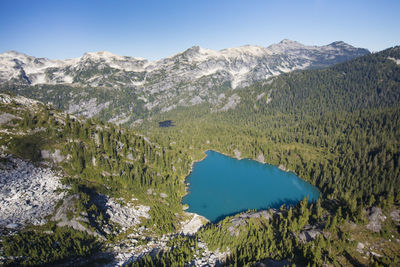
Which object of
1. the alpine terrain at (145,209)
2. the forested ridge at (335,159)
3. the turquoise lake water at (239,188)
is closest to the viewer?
the alpine terrain at (145,209)

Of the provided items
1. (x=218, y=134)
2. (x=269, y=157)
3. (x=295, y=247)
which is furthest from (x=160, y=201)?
(x=218, y=134)

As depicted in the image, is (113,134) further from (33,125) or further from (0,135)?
(0,135)

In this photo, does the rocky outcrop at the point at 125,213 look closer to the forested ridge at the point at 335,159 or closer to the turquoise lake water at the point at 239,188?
the turquoise lake water at the point at 239,188

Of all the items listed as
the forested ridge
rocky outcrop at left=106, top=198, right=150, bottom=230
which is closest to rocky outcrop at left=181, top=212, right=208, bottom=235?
rocky outcrop at left=106, top=198, right=150, bottom=230

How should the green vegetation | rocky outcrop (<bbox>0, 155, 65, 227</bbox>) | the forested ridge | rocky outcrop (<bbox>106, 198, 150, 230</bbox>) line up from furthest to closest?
rocky outcrop (<bbox>106, 198, 150, 230</bbox>), rocky outcrop (<bbox>0, 155, 65, 227</bbox>), the forested ridge, the green vegetation

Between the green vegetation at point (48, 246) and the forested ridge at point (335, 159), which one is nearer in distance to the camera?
the green vegetation at point (48, 246)

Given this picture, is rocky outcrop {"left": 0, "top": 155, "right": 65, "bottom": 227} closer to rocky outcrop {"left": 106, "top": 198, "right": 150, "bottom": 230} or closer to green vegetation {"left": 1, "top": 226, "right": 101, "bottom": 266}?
green vegetation {"left": 1, "top": 226, "right": 101, "bottom": 266}

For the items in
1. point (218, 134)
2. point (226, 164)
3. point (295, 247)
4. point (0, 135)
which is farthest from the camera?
point (218, 134)

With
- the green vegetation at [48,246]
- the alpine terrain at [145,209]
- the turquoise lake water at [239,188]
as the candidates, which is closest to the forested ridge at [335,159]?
the alpine terrain at [145,209]
